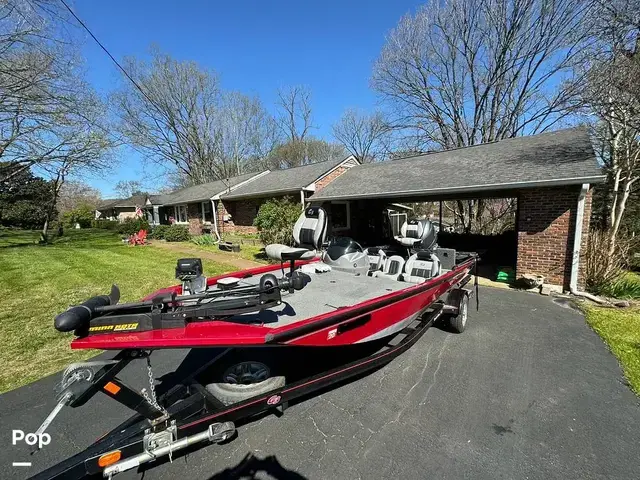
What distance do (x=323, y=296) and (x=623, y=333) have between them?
4799 mm

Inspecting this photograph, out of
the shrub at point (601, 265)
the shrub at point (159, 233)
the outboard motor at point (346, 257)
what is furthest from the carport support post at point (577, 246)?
the shrub at point (159, 233)

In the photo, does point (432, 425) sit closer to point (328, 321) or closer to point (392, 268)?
point (328, 321)

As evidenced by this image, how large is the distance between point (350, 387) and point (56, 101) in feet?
41.2

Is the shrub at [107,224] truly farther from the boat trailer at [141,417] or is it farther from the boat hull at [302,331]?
the boat hull at [302,331]

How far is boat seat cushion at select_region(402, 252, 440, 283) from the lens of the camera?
13.8 feet

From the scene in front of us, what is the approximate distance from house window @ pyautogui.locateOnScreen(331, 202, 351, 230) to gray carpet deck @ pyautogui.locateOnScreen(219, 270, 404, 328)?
921cm

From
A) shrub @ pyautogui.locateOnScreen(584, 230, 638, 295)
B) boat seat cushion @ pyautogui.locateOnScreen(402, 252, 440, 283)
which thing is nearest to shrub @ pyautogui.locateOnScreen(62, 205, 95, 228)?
boat seat cushion @ pyautogui.locateOnScreen(402, 252, 440, 283)

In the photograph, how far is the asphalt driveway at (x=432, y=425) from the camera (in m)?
2.22

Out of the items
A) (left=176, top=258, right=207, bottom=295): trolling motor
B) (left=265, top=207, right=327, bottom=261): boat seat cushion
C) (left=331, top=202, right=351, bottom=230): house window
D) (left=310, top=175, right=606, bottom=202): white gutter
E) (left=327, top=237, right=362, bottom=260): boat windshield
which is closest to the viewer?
(left=176, top=258, right=207, bottom=295): trolling motor

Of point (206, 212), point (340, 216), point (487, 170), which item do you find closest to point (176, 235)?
point (206, 212)

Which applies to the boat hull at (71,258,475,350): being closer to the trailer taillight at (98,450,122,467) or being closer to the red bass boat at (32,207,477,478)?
the red bass boat at (32,207,477,478)

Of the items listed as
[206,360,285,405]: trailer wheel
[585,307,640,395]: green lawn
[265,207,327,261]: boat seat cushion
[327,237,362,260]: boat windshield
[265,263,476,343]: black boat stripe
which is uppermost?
[265,207,327,261]: boat seat cushion

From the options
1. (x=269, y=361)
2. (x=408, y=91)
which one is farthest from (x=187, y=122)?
(x=269, y=361)

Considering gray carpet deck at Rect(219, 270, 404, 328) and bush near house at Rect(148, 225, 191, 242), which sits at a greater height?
gray carpet deck at Rect(219, 270, 404, 328)
